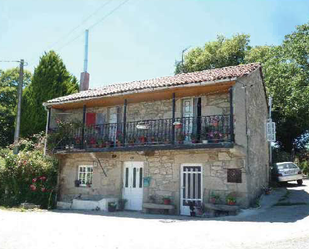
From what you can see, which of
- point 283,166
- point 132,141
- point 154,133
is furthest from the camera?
point 283,166

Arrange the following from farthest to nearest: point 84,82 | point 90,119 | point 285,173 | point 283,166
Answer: point 84,82
point 283,166
point 285,173
point 90,119

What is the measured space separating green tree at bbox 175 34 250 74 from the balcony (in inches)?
597

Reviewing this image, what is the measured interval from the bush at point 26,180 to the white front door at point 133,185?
334cm

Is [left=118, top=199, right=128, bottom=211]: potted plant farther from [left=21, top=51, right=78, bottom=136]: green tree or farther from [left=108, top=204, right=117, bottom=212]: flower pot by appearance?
[left=21, top=51, right=78, bottom=136]: green tree

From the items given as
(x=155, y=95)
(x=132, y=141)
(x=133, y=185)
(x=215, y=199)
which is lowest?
(x=215, y=199)

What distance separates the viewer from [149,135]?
13039mm

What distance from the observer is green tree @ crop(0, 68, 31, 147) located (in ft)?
83.1

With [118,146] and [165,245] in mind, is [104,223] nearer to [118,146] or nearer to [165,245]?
[165,245]

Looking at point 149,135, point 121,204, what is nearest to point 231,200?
point 149,135

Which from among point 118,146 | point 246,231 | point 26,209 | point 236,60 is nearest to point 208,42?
point 236,60

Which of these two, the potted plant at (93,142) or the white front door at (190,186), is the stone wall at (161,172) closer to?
the white front door at (190,186)

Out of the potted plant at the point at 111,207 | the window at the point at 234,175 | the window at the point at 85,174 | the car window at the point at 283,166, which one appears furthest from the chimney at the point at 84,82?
the car window at the point at 283,166

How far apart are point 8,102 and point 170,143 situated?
2110cm

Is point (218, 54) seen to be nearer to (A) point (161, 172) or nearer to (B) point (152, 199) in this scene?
(A) point (161, 172)
